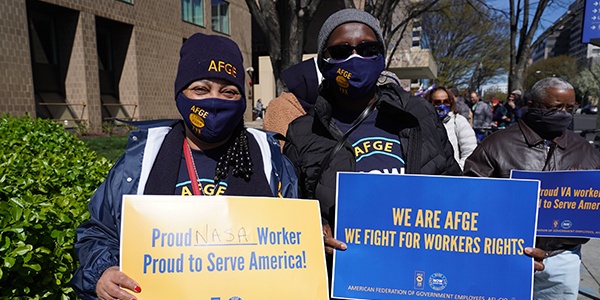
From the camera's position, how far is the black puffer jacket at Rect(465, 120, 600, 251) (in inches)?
98.4

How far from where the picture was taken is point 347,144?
198 centimetres

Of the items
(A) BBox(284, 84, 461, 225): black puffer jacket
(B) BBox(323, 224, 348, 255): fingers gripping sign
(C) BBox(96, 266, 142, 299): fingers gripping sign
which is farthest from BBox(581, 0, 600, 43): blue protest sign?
(C) BBox(96, 266, 142, 299): fingers gripping sign

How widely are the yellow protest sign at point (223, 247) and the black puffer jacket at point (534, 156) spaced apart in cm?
139

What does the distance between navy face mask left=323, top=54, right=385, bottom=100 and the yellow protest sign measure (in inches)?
25.3

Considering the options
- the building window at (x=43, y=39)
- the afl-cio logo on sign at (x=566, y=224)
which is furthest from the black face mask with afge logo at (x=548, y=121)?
the building window at (x=43, y=39)

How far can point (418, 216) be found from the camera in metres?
1.80

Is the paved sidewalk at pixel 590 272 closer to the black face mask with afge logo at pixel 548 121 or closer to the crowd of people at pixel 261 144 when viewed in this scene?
the black face mask with afge logo at pixel 548 121

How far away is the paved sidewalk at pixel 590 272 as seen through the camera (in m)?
4.05

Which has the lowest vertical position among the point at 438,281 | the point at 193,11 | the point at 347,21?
the point at 438,281

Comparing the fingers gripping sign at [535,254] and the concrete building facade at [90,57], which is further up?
the concrete building facade at [90,57]

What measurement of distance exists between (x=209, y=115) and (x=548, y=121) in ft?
6.51

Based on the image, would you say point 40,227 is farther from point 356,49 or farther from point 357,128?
point 356,49

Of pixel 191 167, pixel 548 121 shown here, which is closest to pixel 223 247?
pixel 191 167

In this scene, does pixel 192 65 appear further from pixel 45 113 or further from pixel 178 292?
pixel 45 113
